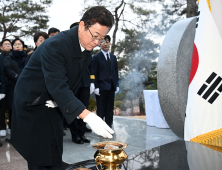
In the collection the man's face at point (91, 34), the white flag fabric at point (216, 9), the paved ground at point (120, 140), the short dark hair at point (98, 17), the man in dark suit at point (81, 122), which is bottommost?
the paved ground at point (120, 140)

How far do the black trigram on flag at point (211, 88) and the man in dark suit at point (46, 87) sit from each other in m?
1.66

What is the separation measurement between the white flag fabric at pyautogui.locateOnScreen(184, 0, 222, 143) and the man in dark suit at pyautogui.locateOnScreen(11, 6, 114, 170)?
1.65 m

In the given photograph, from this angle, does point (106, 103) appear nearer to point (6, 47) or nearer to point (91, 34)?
point (6, 47)

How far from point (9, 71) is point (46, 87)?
294 centimetres

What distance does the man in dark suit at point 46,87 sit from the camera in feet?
4.59

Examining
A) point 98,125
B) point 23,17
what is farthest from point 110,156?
point 23,17

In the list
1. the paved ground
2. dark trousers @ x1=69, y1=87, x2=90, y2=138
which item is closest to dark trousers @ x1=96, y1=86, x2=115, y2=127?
the paved ground

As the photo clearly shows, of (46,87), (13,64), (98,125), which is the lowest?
(98,125)

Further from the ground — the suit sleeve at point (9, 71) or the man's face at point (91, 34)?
the man's face at point (91, 34)

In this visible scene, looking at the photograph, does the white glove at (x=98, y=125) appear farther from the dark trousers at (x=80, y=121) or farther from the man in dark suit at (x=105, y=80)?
the man in dark suit at (x=105, y=80)

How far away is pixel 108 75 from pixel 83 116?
301 cm

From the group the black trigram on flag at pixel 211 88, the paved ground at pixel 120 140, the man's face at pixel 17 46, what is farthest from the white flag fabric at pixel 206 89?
the man's face at pixel 17 46

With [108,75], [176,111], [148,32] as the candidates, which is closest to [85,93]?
[108,75]

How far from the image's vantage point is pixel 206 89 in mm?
2666
